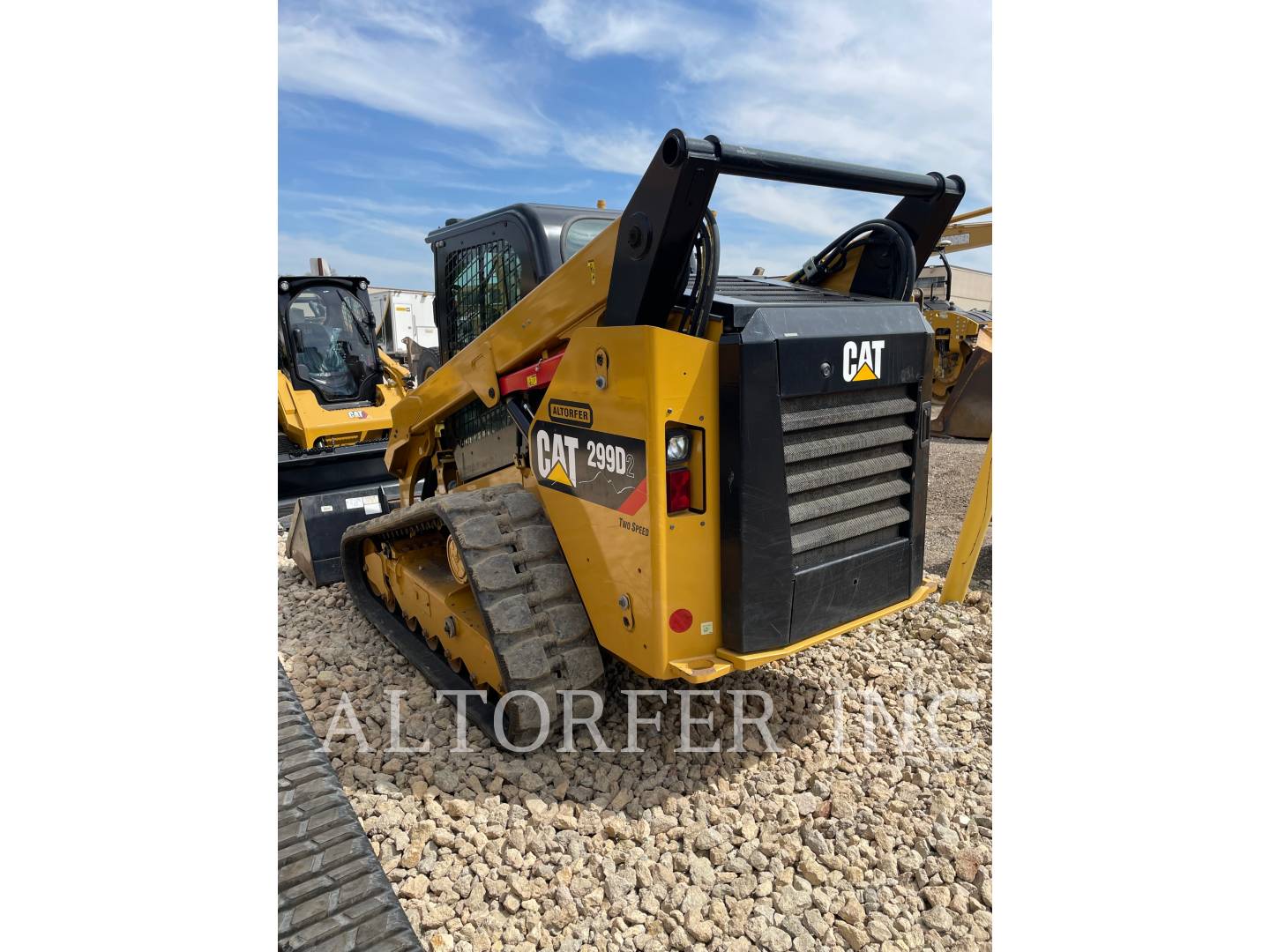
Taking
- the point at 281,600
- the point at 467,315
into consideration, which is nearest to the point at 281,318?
the point at 281,600

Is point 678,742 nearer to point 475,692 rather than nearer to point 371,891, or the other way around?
point 475,692

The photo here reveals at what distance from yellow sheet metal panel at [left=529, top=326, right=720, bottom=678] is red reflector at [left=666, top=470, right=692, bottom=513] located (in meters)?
0.03

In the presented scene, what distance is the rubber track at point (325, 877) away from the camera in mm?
1939

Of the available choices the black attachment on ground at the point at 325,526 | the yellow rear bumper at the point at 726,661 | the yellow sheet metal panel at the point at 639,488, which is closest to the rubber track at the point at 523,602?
the yellow sheet metal panel at the point at 639,488

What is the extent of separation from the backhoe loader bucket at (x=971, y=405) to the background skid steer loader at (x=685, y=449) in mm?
8378

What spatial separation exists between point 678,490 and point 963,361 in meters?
11.8

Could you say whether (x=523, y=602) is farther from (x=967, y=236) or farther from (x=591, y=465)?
(x=967, y=236)

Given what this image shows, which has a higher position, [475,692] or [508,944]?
[475,692]

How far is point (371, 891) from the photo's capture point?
208cm

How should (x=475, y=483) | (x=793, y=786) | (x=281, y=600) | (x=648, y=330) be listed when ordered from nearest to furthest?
1. (x=648, y=330)
2. (x=793, y=786)
3. (x=475, y=483)
4. (x=281, y=600)

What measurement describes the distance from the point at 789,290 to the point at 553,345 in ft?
3.36

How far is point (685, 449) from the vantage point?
2670 millimetres

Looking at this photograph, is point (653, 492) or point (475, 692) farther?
point (475, 692)

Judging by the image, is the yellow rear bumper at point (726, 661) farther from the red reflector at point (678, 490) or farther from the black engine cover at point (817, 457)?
the red reflector at point (678, 490)
